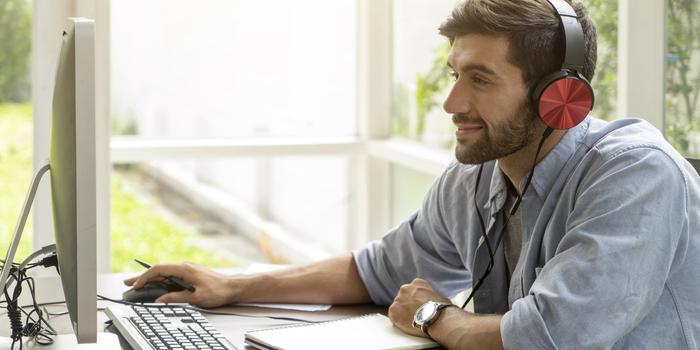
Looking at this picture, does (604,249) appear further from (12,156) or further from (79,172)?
(12,156)

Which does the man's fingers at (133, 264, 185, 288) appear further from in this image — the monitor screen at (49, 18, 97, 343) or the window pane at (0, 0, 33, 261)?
the window pane at (0, 0, 33, 261)

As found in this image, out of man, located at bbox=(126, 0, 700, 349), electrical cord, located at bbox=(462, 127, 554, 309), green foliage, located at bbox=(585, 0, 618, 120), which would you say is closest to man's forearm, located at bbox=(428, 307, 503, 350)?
man, located at bbox=(126, 0, 700, 349)

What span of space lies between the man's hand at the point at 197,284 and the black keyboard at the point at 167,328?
0.20 ft

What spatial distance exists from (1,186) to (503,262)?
222cm

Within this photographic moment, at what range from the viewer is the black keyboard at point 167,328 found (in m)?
1.51

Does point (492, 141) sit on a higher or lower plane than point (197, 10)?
lower

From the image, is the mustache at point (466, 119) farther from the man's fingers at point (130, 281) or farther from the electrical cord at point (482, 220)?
the man's fingers at point (130, 281)

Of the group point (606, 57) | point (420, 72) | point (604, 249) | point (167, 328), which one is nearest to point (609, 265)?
point (604, 249)

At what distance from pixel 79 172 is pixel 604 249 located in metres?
0.73

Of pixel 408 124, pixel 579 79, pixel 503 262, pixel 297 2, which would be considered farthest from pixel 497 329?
pixel 297 2

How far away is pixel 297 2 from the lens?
12.5 ft

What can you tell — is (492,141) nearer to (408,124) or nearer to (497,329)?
(497,329)

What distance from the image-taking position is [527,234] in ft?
5.35

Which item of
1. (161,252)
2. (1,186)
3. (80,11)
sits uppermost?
(80,11)
